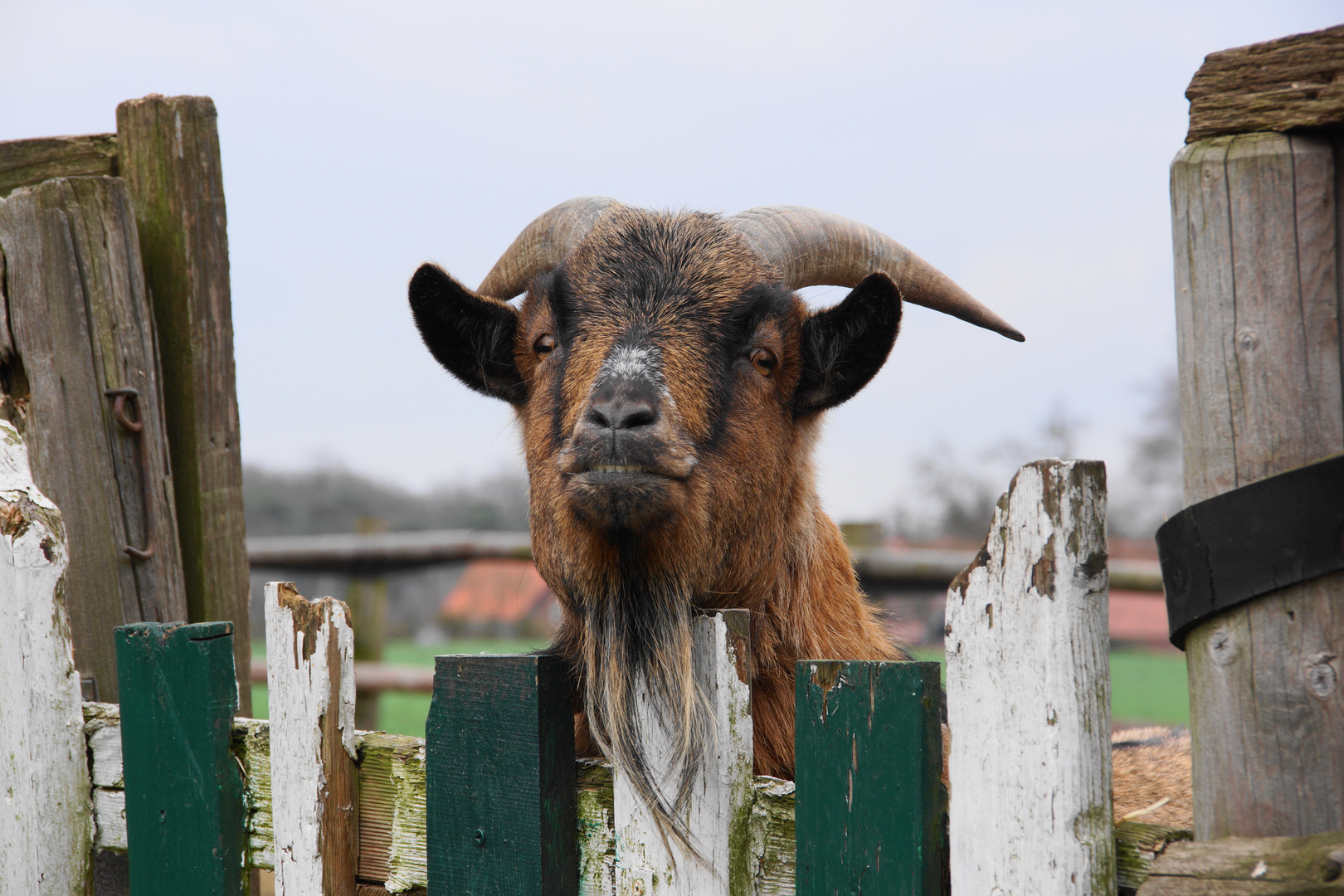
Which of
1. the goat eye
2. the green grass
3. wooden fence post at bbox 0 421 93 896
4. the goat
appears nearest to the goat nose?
the goat

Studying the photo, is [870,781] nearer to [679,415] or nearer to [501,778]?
[501,778]

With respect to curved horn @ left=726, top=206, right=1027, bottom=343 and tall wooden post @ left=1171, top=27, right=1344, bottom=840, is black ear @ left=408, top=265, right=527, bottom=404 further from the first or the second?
tall wooden post @ left=1171, top=27, right=1344, bottom=840

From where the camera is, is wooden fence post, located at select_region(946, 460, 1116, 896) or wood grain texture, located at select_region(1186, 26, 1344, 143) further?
wooden fence post, located at select_region(946, 460, 1116, 896)

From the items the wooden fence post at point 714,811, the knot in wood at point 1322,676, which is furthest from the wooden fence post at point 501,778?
the knot in wood at point 1322,676

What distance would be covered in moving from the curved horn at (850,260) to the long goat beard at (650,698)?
114 centimetres

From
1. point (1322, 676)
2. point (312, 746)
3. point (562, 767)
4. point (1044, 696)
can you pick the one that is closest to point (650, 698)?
point (562, 767)

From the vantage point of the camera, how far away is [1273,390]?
1358 mm

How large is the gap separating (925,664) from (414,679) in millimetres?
7721

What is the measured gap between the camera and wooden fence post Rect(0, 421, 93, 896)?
2482 mm

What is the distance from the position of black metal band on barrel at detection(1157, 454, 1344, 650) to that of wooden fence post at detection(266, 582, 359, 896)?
61.3 inches

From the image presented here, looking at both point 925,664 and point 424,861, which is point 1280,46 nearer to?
point 925,664

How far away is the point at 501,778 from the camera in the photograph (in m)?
2.00

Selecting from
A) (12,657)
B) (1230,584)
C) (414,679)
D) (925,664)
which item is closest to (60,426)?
(12,657)

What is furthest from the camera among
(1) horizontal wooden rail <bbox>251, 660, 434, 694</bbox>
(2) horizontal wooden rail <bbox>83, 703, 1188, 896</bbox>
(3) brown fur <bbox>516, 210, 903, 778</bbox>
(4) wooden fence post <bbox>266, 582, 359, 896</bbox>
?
(1) horizontal wooden rail <bbox>251, 660, 434, 694</bbox>
